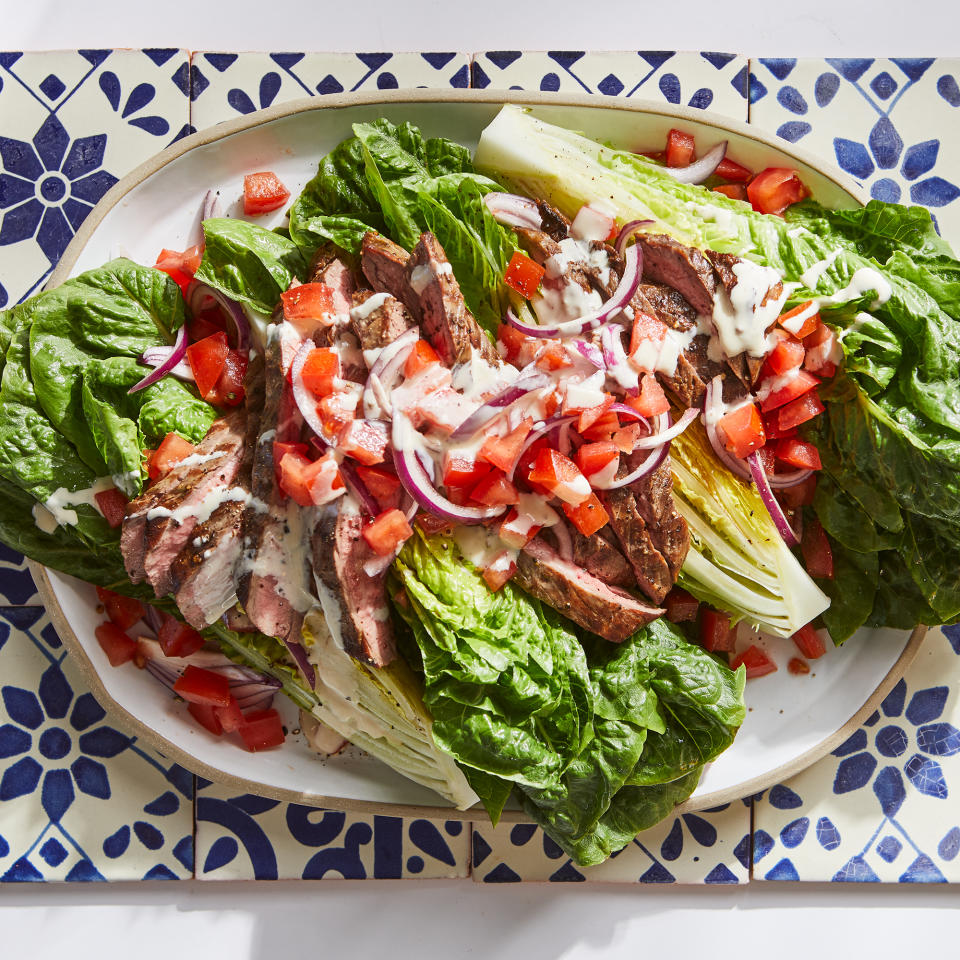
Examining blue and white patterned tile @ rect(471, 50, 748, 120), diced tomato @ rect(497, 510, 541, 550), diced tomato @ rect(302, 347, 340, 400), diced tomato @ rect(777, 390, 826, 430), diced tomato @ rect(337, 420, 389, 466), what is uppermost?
blue and white patterned tile @ rect(471, 50, 748, 120)

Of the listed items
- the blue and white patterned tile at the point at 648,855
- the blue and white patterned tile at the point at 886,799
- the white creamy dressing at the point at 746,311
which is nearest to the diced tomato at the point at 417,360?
the white creamy dressing at the point at 746,311

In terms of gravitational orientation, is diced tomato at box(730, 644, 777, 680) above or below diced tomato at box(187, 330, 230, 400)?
below

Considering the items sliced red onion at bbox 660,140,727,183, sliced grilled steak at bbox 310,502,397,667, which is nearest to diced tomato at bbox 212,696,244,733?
sliced grilled steak at bbox 310,502,397,667

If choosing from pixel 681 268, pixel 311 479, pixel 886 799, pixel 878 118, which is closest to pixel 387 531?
pixel 311 479

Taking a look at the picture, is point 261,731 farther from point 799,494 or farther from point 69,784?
point 799,494

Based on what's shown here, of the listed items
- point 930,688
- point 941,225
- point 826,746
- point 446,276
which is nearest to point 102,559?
point 446,276

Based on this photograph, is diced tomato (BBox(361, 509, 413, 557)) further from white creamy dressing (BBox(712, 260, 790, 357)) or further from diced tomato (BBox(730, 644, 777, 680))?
diced tomato (BBox(730, 644, 777, 680))
